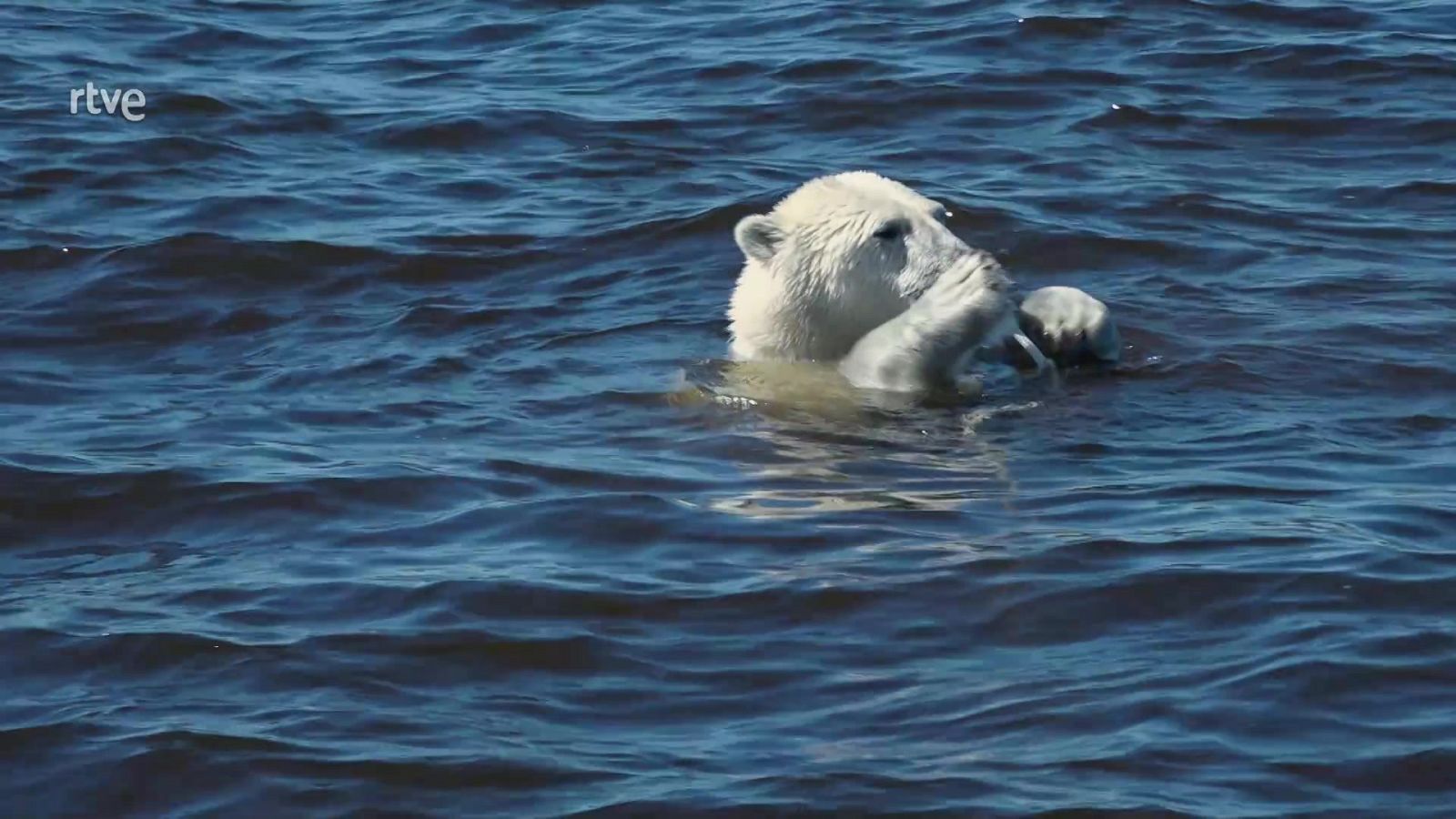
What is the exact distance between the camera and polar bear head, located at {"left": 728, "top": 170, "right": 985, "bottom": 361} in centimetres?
734

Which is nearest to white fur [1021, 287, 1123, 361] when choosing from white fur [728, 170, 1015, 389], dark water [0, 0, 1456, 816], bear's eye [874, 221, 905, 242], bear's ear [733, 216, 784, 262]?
dark water [0, 0, 1456, 816]

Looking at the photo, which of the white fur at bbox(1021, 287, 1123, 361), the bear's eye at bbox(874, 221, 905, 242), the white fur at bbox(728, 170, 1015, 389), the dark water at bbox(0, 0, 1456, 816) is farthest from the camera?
the white fur at bbox(1021, 287, 1123, 361)

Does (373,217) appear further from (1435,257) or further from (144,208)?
(1435,257)

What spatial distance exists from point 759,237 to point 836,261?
0.26 metres

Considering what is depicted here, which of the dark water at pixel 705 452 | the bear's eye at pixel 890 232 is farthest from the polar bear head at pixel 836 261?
the dark water at pixel 705 452

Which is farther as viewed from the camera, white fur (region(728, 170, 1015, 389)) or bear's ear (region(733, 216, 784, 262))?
bear's ear (region(733, 216, 784, 262))

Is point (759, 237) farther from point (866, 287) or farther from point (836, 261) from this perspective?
point (866, 287)

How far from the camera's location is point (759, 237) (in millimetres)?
7387

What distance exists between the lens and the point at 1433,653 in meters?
4.98

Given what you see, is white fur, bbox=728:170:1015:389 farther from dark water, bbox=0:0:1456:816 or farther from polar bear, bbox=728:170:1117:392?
dark water, bbox=0:0:1456:816

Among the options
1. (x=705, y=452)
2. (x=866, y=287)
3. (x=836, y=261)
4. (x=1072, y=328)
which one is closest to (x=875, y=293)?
(x=866, y=287)

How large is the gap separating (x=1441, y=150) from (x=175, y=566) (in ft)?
22.0

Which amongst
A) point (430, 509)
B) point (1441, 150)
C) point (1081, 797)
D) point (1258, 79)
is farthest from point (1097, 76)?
point (1081, 797)

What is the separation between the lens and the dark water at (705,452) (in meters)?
4.69
